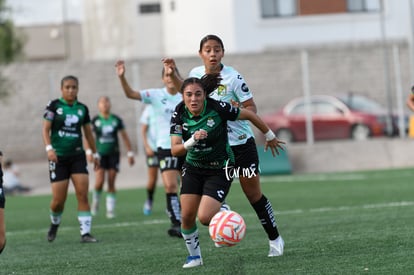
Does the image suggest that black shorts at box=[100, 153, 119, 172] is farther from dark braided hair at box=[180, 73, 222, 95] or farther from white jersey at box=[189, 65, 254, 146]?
dark braided hair at box=[180, 73, 222, 95]

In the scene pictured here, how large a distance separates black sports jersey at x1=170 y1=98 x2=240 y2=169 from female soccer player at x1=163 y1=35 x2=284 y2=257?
470 millimetres

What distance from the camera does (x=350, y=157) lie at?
2908 cm

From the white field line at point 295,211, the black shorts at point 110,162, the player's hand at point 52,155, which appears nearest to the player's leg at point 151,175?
the black shorts at point 110,162

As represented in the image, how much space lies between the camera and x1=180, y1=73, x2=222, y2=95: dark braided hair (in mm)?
9688

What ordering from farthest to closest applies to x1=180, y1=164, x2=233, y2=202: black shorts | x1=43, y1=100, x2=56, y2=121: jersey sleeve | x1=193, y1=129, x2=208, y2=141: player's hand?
x1=43, y1=100, x2=56, y2=121: jersey sleeve
x1=180, y1=164, x2=233, y2=202: black shorts
x1=193, y1=129, x2=208, y2=141: player's hand

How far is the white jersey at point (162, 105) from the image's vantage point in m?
14.0

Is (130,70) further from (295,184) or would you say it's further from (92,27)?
(92,27)

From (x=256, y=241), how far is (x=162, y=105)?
116 inches

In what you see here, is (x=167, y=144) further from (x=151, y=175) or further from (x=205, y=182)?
(x=151, y=175)

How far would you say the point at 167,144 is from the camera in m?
13.8

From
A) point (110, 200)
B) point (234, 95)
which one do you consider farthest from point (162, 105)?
point (110, 200)

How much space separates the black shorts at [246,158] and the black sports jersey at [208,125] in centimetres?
42

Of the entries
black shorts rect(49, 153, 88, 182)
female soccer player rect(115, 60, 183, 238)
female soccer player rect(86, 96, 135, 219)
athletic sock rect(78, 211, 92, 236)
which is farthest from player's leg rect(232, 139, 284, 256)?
female soccer player rect(86, 96, 135, 219)

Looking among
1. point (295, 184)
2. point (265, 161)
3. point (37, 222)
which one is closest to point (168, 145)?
point (37, 222)
